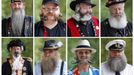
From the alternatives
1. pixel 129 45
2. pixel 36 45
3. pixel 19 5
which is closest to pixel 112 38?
pixel 129 45

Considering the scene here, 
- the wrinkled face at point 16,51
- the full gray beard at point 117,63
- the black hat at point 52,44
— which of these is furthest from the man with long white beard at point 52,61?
the full gray beard at point 117,63

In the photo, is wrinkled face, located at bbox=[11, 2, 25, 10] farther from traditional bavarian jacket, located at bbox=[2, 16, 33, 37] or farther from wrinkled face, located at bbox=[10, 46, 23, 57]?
wrinkled face, located at bbox=[10, 46, 23, 57]

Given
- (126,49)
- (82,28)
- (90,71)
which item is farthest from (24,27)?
(126,49)

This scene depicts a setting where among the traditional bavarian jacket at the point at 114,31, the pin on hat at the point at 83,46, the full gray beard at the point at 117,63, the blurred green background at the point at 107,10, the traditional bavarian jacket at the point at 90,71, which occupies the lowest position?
the traditional bavarian jacket at the point at 90,71

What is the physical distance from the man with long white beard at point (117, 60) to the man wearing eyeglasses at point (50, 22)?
236 mm

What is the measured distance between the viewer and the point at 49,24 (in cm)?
133

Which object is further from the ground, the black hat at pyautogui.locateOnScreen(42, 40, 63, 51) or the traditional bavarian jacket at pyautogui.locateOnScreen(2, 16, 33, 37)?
the traditional bavarian jacket at pyautogui.locateOnScreen(2, 16, 33, 37)

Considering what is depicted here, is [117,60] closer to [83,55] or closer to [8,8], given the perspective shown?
[83,55]

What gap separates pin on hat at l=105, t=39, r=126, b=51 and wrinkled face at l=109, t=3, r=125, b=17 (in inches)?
4.8

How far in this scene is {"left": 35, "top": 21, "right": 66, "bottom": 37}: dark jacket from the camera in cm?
132

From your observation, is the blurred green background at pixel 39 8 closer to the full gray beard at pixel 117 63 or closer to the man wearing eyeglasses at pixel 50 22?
the man wearing eyeglasses at pixel 50 22

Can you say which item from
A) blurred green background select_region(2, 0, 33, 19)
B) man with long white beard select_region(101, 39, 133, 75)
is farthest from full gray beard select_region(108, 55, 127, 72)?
blurred green background select_region(2, 0, 33, 19)

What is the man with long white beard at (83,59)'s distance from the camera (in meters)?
1.32

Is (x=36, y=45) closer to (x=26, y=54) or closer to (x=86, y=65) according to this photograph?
(x=26, y=54)
